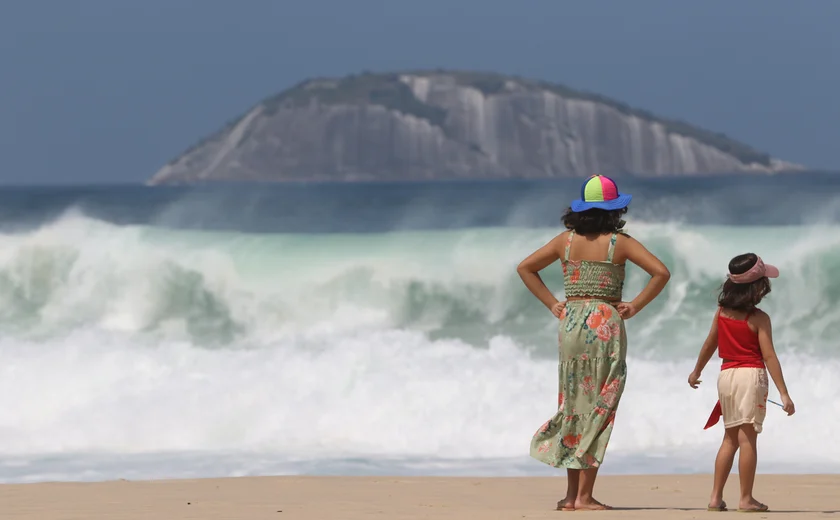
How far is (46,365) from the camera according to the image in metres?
11.9

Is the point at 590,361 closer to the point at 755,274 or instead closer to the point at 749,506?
the point at 755,274

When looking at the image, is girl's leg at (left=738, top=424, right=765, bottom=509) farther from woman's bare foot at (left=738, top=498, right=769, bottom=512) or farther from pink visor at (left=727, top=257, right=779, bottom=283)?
pink visor at (left=727, top=257, right=779, bottom=283)

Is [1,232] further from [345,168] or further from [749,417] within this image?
[345,168]

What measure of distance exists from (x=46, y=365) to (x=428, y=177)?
141m

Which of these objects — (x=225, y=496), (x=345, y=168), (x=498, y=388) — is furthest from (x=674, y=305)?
(x=345, y=168)

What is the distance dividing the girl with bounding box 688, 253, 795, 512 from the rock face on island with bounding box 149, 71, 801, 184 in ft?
470

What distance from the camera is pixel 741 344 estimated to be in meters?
5.78

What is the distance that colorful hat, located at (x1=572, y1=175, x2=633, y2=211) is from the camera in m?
5.80

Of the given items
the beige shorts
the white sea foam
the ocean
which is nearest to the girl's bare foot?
the beige shorts

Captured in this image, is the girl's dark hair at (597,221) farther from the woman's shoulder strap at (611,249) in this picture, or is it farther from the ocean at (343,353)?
the ocean at (343,353)

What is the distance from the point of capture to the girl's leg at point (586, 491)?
5.94 m

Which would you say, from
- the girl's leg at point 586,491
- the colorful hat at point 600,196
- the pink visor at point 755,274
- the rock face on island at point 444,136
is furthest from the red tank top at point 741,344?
the rock face on island at point 444,136

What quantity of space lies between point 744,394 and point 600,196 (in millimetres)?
990

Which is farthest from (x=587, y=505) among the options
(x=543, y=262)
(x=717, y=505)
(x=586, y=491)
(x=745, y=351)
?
(x=543, y=262)
